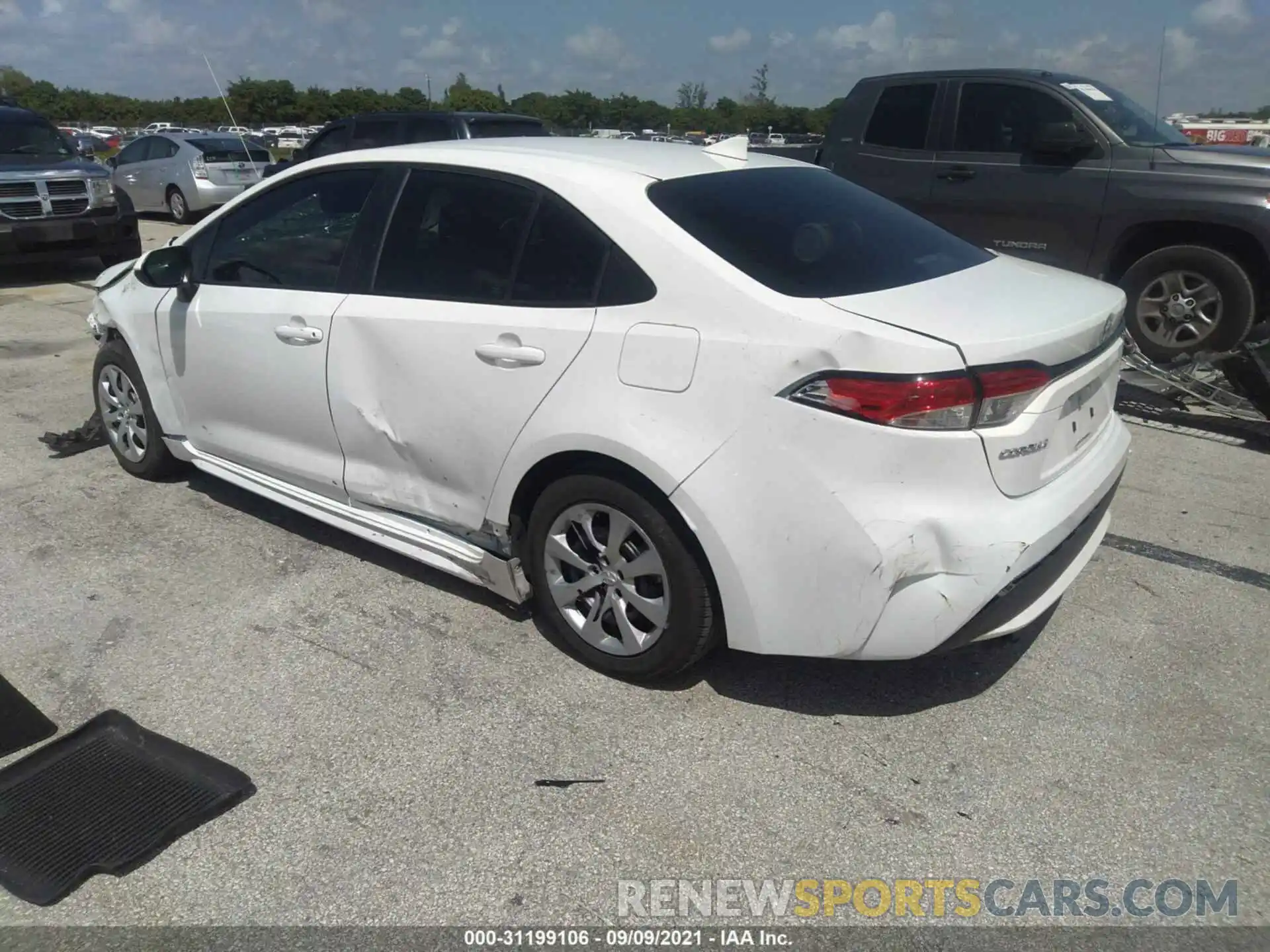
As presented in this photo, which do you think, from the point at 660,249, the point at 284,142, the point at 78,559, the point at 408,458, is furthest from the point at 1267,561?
the point at 284,142

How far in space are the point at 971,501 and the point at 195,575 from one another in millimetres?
3035

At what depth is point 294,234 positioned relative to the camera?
4.02 metres

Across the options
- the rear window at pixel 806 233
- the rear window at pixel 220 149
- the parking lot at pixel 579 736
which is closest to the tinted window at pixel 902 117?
the parking lot at pixel 579 736

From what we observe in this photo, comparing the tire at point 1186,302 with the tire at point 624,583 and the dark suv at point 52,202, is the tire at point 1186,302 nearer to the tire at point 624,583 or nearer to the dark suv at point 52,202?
the tire at point 624,583

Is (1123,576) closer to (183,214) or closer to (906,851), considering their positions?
(906,851)

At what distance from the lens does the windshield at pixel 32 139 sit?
10766 mm

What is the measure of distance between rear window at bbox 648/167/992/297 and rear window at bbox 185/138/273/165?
14.5 meters

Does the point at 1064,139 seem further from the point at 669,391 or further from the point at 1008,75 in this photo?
the point at 669,391

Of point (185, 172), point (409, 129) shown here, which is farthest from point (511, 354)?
point (185, 172)

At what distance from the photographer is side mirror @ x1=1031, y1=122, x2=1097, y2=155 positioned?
688cm

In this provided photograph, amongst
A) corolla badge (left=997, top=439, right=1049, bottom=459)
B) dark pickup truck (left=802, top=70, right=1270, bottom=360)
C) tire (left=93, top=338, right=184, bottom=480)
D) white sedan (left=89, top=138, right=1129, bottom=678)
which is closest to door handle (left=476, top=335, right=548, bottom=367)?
white sedan (left=89, top=138, right=1129, bottom=678)

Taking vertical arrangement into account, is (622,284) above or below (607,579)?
above

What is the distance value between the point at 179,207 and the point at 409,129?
6982mm

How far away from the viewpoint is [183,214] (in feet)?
54.4
